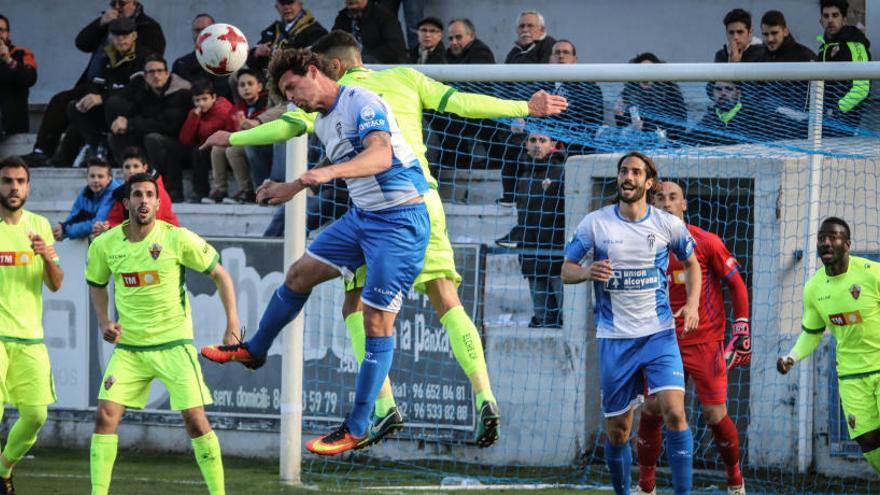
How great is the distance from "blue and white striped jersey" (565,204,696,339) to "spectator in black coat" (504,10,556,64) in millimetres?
3621

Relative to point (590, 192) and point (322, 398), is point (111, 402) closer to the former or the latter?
point (322, 398)

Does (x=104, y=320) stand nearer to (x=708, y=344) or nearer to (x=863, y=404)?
(x=708, y=344)

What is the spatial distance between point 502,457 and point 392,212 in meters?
4.85

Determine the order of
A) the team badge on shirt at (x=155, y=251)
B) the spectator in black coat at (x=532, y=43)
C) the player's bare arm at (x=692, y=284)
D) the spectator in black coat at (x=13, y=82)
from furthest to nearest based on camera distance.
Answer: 1. the spectator in black coat at (x=13, y=82)
2. the spectator in black coat at (x=532, y=43)
3. the team badge on shirt at (x=155, y=251)
4. the player's bare arm at (x=692, y=284)

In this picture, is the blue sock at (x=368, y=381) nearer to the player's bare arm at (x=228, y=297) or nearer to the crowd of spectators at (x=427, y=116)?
the player's bare arm at (x=228, y=297)

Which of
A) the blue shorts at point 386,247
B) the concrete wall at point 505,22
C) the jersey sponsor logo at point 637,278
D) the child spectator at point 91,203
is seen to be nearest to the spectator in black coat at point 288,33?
the child spectator at point 91,203

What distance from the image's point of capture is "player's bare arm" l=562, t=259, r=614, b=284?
27.2ft

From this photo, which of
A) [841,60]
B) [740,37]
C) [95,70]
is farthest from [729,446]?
[95,70]

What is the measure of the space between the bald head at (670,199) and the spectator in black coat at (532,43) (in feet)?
9.89

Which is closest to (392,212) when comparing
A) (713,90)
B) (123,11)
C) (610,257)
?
(610,257)

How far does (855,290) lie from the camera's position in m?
9.24

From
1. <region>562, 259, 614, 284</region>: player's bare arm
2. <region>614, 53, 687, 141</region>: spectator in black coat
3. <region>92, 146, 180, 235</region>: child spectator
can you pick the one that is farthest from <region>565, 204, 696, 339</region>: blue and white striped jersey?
<region>92, 146, 180, 235</region>: child spectator

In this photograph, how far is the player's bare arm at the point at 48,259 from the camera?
9570mm

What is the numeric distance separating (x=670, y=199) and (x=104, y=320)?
3.73 metres
